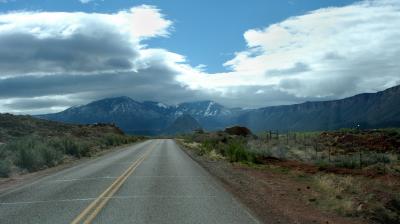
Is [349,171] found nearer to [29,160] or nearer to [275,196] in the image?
[275,196]

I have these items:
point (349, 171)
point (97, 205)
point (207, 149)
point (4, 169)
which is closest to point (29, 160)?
point (4, 169)

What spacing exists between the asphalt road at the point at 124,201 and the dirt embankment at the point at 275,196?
1.76ft

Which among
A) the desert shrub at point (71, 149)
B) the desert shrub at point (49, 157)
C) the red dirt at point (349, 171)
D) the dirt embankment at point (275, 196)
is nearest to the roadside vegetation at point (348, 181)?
the red dirt at point (349, 171)

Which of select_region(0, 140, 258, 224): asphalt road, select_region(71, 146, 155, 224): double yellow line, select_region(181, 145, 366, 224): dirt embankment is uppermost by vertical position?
select_region(71, 146, 155, 224): double yellow line

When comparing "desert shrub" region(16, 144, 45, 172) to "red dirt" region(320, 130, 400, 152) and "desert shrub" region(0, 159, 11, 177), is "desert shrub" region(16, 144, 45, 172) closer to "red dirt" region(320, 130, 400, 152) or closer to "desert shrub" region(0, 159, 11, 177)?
"desert shrub" region(0, 159, 11, 177)

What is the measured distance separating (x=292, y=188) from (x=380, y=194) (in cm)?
382

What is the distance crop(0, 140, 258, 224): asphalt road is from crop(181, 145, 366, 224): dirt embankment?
1.76ft

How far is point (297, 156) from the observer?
41094 millimetres

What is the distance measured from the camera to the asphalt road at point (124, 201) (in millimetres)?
12766

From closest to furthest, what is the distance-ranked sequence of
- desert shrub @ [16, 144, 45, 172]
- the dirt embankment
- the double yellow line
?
1. the double yellow line
2. the dirt embankment
3. desert shrub @ [16, 144, 45, 172]

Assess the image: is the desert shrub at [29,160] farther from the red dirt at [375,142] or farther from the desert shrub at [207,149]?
the red dirt at [375,142]

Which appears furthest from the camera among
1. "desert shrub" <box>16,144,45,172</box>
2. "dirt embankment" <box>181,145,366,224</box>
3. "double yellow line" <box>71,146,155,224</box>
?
"desert shrub" <box>16,144,45,172</box>

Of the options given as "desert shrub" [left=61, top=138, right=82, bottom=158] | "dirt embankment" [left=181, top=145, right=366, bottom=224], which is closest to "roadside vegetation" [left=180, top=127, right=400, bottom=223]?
"dirt embankment" [left=181, top=145, right=366, bottom=224]

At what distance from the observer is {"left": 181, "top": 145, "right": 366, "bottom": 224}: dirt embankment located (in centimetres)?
1325
